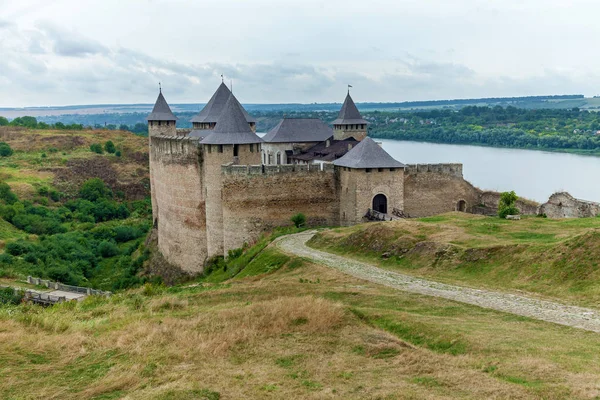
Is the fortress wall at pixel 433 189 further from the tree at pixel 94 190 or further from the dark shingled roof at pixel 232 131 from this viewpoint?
the tree at pixel 94 190

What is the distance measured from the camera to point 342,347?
26.5 ft

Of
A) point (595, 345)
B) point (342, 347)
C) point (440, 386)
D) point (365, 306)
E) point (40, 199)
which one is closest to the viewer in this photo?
point (440, 386)

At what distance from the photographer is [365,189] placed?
773 inches

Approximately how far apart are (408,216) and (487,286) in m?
9.59

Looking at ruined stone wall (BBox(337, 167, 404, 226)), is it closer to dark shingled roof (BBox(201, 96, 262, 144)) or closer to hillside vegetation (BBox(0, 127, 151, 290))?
dark shingled roof (BBox(201, 96, 262, 144))

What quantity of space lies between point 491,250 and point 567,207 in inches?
258

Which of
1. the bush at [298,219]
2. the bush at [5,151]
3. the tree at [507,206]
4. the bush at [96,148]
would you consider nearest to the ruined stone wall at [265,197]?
the bush at [298,219]

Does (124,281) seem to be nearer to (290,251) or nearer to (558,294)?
(290,251)

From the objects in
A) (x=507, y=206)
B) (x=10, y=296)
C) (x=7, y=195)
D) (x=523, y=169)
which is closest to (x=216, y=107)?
(x=10, y=296)

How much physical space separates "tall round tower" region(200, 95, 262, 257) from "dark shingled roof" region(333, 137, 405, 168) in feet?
9.47

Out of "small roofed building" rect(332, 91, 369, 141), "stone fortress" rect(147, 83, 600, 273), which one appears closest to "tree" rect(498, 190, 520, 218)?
"stone fortress" rect(147, 83, 600, 273)

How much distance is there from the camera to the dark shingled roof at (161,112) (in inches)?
1086

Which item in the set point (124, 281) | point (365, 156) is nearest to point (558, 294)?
point (365, 156)

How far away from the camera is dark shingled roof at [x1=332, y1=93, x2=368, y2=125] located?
87.7 feet
